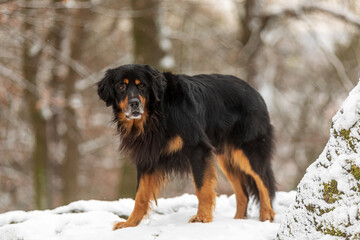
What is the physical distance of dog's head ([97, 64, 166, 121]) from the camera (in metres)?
5.05

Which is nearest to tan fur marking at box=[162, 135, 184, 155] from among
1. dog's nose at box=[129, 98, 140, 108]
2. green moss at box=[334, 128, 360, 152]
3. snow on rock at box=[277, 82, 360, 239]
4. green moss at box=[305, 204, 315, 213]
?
dog's nose at box=[129, 98, 140, 108]

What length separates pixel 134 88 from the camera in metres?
5.11

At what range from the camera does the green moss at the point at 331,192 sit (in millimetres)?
3172

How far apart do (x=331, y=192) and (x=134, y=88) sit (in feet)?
8.63

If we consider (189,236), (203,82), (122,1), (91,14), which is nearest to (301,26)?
(122,1)

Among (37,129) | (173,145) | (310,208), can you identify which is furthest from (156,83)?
(37,129)

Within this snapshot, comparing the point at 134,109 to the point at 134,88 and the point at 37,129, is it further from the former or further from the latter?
the point at 37,129

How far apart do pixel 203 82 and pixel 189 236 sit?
2.44 metres

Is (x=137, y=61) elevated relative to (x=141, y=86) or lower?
elevated

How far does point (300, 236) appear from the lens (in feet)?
11.1

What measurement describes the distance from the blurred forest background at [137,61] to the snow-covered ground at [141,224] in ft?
12.8

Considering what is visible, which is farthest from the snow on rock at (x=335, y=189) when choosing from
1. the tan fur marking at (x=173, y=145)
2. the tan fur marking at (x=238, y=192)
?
the tan fur marking at (x=238, y=192)

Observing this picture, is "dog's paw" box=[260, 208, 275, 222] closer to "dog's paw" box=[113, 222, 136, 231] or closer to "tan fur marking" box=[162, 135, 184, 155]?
"tan fur marking" box=[162, 135, 184, 155]

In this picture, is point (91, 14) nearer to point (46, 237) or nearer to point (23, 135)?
point (23, 135)
